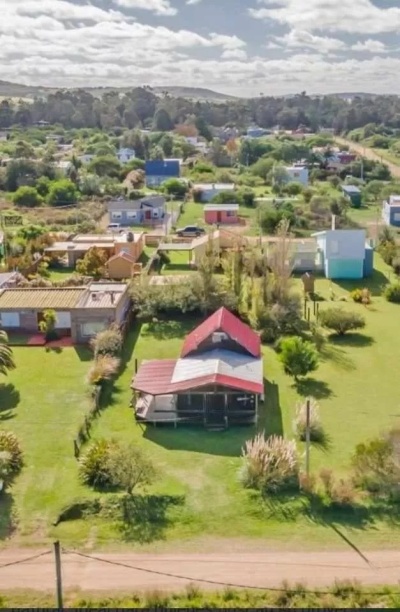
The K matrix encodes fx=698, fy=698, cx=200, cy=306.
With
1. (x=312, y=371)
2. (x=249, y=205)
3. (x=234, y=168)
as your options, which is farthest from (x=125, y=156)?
(x=312, y=371)

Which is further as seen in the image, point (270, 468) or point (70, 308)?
point (70, 308)

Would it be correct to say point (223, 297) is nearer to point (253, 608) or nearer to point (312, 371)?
point (312, 371)

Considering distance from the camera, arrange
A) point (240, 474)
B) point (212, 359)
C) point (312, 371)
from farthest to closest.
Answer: point (312, 371) < point (212, 359) < point (240, 474)

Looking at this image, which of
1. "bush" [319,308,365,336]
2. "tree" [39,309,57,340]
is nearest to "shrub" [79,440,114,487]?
"tree" [39,309,57,340]

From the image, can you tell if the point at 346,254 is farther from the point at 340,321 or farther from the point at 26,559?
the point at 26,559

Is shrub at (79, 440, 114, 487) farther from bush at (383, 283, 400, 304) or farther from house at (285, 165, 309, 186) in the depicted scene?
house at (285, 165, 309, 186)

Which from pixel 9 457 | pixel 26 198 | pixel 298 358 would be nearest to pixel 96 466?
pixel 9 457

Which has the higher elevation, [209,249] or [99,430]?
[209,249]
